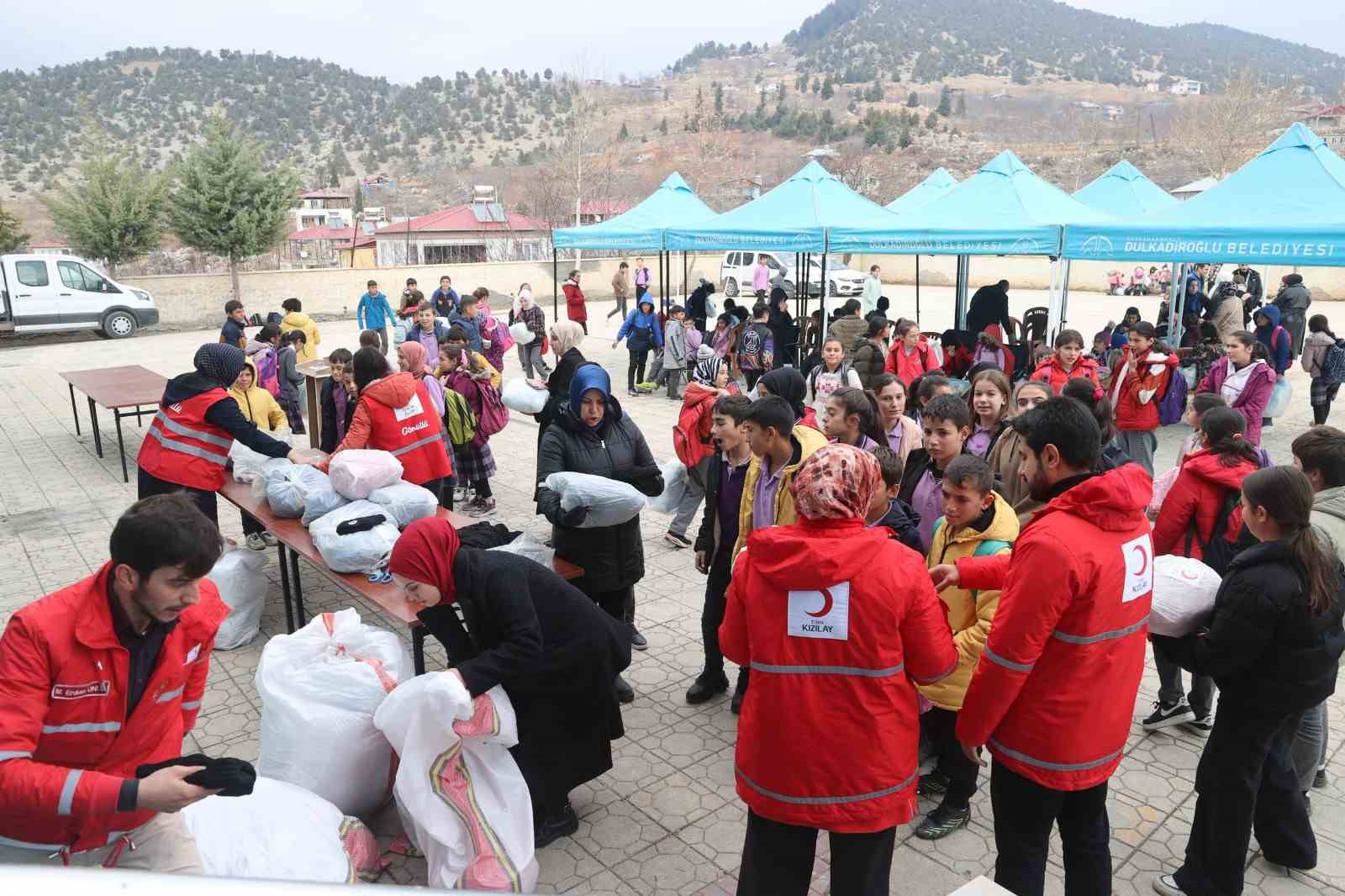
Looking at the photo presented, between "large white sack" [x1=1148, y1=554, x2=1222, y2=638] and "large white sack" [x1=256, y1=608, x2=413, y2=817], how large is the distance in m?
2.64

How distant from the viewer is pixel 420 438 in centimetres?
550

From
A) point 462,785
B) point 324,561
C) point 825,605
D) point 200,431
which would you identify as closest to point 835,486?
point 825,605

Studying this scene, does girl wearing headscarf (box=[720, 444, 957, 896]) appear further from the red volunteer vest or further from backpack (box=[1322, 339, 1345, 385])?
backpack (box=[1322, 339, 1345, 385])

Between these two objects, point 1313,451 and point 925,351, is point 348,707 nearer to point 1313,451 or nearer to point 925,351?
point 1313,451

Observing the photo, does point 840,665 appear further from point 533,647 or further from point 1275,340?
point 1275,340

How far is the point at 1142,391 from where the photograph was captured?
22.8ft

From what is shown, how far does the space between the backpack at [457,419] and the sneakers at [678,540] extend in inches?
68.2

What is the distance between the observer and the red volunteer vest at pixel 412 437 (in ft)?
17.5

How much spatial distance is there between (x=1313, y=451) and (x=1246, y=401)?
14.9ft

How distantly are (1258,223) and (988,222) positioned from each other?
3.03 meters

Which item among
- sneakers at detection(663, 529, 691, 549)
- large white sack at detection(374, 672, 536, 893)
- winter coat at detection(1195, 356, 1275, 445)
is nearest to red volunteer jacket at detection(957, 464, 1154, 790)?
large white sack at detection(374, 672, 536, 893)

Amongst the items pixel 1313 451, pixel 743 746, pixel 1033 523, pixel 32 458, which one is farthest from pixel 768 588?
pixel 32 458

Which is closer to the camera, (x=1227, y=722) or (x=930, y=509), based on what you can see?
(x=1227, y=722)

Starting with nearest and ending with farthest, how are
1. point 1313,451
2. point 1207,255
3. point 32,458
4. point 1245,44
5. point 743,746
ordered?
1. point 743,746
2. point 1313,451
3. point 1207,255
4. point 32,458
5. point 1245,44
